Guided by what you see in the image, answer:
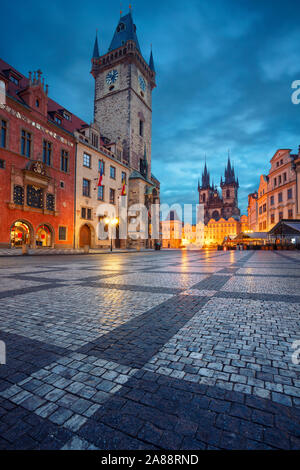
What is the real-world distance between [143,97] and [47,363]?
4412 centimetres

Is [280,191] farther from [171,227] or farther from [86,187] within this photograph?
[171,227]

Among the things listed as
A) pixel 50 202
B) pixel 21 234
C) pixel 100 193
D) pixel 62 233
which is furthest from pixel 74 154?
pixel 21 234

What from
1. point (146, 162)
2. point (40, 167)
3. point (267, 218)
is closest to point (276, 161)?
point (267, 218)

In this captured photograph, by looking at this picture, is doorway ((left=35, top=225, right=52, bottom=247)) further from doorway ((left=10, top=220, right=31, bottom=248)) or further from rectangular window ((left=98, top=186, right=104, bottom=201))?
rectangular window ((left=98, top=186, right=104, bottom=201))

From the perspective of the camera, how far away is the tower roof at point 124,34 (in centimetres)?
3802

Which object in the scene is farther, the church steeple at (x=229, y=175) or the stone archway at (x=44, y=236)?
the church steeple at (x=229, y=175)

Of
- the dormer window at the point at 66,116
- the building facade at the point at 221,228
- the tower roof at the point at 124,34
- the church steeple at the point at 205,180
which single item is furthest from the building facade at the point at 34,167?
the church steeple at the point at 205,180

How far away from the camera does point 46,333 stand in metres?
2.54

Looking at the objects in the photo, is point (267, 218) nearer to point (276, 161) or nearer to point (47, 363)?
point (276, 161)

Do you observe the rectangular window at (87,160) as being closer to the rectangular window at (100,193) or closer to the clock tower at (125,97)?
the rectangular window at (100,193)

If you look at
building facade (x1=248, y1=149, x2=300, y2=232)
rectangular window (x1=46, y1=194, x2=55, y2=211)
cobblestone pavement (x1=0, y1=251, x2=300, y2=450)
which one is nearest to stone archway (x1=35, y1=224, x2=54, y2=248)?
rectangular window (x1=46, y1=194, x2=55, y2=211)

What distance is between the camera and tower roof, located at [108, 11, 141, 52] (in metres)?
38.0

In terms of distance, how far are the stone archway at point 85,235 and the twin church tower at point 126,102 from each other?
970cm

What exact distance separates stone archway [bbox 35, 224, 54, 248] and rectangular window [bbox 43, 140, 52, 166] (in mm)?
6287
